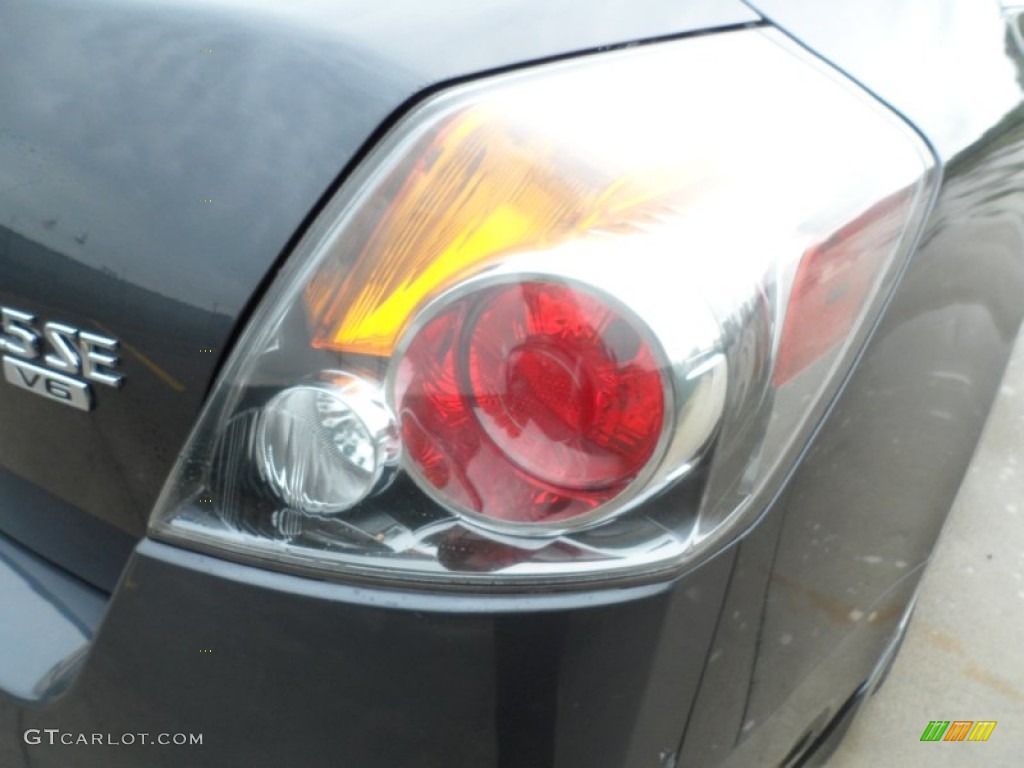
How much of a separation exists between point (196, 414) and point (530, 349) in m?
0.33

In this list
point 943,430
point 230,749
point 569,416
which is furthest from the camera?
point 943,430

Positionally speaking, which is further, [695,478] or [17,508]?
[17,508]

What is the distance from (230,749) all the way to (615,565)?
0.42 meters

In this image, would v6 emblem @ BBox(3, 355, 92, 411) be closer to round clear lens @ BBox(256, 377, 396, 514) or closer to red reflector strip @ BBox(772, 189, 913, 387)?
round clear lens @ BBox(256, 377, 396, 514)

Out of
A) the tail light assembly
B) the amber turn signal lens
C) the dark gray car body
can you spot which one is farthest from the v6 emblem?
the amber turn signal lens

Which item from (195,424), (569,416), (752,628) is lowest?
(752,628)

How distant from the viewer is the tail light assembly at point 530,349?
Answer: 2.87ft

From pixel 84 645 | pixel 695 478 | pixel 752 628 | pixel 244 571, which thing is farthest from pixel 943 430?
pixel 84 645

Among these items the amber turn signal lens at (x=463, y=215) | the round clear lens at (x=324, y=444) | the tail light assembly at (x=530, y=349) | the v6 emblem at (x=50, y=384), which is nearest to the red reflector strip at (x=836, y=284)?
the tail light assembly at (x=530, y=349)

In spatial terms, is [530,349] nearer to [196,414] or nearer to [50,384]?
[196,414]

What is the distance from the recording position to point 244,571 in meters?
0.95

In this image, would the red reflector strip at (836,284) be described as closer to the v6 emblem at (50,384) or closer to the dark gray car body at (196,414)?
the dark gray car body at (196,414)

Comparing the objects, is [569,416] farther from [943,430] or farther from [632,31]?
[943,430]

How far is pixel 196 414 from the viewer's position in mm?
985
